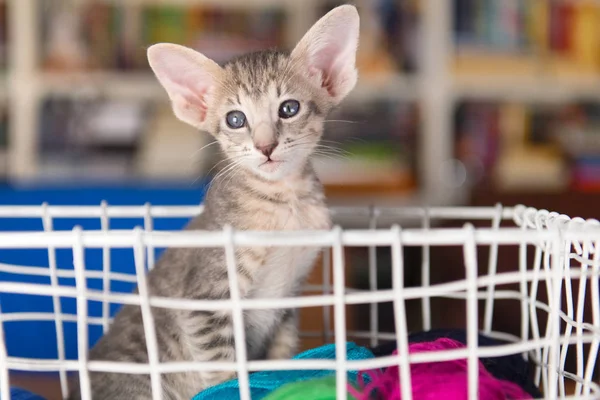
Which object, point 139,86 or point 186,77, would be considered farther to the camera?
point 139,86

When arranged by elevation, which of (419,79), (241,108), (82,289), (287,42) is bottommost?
(82,289)

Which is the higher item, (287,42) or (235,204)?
(287,42)

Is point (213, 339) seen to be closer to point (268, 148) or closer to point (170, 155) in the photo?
point (268, 148)

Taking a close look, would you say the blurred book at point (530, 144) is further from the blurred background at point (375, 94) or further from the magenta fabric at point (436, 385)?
the magenta fabric at point (436, 385)

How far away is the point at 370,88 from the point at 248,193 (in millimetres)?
1685

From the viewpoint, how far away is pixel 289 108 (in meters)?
0.96

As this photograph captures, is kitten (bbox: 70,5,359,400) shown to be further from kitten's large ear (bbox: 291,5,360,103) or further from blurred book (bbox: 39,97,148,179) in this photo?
blurred book (bbox: 39,97,148,179)

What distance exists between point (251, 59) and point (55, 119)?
71.5 inches

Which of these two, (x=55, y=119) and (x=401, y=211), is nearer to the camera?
(x=401, y=211)

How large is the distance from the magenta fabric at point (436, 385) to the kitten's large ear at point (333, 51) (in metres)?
0.45

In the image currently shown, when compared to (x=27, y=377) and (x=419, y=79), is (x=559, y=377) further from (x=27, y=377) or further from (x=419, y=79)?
(x=419, y=79)

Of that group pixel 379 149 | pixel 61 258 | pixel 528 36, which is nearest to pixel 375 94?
pixel 379 149

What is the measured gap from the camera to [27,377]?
1.06 m

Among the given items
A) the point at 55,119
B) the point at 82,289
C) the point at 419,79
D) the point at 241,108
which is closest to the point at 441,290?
the point at 82,289
